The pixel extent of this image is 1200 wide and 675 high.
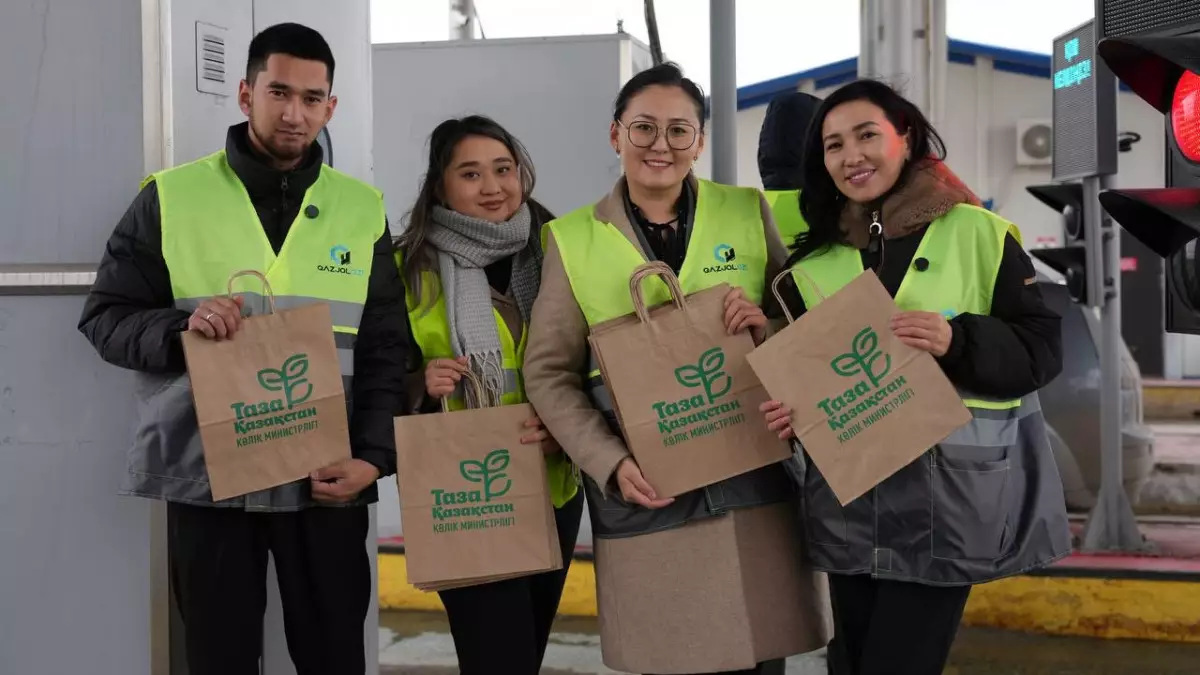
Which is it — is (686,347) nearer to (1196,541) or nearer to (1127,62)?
(1127,62)

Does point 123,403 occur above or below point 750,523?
above

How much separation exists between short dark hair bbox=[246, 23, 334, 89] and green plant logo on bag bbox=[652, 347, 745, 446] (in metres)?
1.06

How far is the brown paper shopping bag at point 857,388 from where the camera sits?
2.26 meters

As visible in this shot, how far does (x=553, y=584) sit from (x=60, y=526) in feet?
4.24

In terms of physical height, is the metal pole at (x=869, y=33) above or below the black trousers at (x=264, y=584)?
above

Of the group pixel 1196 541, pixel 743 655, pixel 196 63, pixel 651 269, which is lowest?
pixel 1196 541

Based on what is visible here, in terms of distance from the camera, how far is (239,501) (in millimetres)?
2496

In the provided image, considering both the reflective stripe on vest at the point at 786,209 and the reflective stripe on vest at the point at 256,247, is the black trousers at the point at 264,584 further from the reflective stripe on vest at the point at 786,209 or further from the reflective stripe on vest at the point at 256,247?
the reflective stripe on vest at the point at 786,209

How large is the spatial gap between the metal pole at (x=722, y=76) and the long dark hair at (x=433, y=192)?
2.95 ft

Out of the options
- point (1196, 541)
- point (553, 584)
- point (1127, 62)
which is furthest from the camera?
point (1196, 541)

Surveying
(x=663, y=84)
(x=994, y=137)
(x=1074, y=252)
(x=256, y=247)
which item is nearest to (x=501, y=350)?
(x=256, y=247)

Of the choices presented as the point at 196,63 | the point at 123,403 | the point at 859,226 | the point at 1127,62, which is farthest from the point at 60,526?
the point at 1127,62

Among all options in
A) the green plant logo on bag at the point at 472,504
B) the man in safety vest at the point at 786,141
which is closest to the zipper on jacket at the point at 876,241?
the green plant logo on bag at the point at 472,504

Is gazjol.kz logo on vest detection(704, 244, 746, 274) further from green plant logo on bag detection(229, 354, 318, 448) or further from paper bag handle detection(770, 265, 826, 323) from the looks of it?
green plant logo on bag detection(229, 354, 318, 448)
